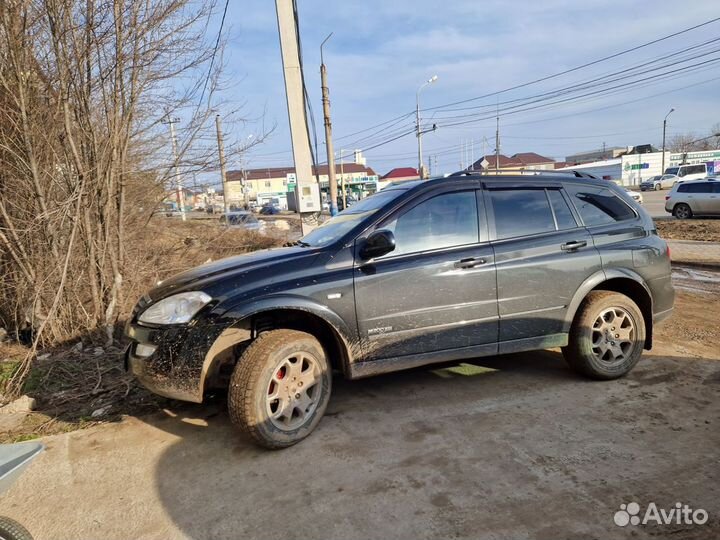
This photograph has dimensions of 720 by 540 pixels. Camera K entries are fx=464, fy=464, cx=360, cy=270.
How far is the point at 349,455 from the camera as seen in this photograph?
310 centimetres

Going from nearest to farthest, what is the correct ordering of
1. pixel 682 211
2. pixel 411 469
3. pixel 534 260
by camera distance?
pixel 411 469, pixel 534 260, pixel 682 211

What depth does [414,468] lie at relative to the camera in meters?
2.91

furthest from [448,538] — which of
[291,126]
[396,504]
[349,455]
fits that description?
[291,126]

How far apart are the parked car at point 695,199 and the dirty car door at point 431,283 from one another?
60.5 feet

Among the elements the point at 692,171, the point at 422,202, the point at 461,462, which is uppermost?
the point at 692,171

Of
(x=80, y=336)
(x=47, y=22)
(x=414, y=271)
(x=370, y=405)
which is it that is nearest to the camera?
(x=414, y=271)

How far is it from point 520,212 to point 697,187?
60.4 feet

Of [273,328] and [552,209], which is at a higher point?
[552,209]

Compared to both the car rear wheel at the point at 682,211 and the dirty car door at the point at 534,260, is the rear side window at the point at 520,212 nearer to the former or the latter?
the dirty car door at the point at 534,260

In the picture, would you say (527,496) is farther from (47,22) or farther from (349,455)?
(47,22)

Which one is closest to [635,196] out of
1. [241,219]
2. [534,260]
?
[241,219]

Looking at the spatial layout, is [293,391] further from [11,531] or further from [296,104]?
[296,104]

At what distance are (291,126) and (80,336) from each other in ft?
21.4

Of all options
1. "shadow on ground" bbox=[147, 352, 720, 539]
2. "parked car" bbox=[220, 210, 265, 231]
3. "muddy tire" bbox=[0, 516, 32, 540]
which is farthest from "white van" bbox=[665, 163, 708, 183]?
"muddy tire" bbox=[0, 516, 32, 540]
